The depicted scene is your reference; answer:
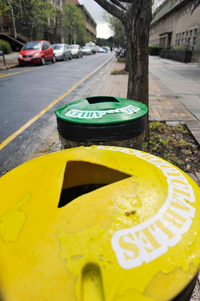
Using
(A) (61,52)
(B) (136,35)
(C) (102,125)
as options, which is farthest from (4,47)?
(C) (102,125)

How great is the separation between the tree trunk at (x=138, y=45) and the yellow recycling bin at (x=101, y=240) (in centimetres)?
263

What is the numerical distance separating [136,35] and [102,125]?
2018mm

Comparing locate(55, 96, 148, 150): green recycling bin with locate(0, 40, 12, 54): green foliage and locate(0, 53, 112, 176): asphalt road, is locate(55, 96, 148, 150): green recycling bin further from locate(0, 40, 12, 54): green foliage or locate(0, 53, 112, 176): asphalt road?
locate(0, 40, 12, 54): green foliage

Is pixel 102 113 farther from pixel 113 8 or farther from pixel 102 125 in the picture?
pixel 113 8

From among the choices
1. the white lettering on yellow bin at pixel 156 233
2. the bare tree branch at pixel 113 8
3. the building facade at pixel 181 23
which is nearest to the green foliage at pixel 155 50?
the building facade at pixel 181 23

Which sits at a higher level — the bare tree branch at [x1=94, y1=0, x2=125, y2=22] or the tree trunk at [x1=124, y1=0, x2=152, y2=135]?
the bare tree branch at [x1=94, y1=0, x2=125, y2=22]

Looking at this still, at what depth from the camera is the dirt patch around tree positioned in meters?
3.15

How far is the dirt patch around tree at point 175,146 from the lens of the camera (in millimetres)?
3150

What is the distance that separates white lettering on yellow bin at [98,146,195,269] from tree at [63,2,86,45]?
45379 millimetres

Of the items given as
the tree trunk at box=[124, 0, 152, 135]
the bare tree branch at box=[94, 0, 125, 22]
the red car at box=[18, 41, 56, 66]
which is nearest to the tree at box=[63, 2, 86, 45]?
the red car at box=[18, 41, 56, 66]

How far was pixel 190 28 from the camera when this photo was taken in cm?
2267

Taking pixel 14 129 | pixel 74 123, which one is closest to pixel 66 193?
pixel 74 123

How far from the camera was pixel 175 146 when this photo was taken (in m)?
3.61

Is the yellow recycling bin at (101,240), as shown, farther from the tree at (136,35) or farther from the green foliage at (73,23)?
the green foliage at (73,23)
